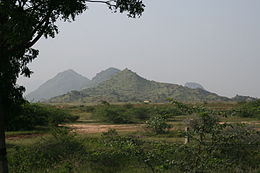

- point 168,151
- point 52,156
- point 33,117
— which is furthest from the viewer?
point 33,117

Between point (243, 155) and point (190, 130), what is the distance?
3.16 metres

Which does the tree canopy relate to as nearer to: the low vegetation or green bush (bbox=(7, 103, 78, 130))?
the low vegetation

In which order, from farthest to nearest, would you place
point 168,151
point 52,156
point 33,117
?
point 33,117 < point 52,156 < point 168,151

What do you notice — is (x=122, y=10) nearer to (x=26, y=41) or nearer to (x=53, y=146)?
(x=26, y=41)

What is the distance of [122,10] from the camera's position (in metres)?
8.39

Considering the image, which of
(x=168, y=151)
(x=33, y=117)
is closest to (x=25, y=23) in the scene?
(x=168, y=151)

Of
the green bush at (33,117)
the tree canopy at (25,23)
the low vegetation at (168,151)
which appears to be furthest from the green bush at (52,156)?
the green bush at (33,117)

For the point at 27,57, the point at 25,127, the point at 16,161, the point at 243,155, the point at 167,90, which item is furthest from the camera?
the point at 167,90

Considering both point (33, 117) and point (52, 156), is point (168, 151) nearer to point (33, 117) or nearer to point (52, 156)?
point (52, 156)

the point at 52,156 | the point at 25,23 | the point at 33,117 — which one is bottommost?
the point at 52,156

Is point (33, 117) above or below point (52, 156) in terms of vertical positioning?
above

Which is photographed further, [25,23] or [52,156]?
[52,156]

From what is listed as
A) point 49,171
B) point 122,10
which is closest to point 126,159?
point 49,171

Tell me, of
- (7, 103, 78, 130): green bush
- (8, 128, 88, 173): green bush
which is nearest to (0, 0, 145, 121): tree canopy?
(8, 128, 88, 173): green bush
